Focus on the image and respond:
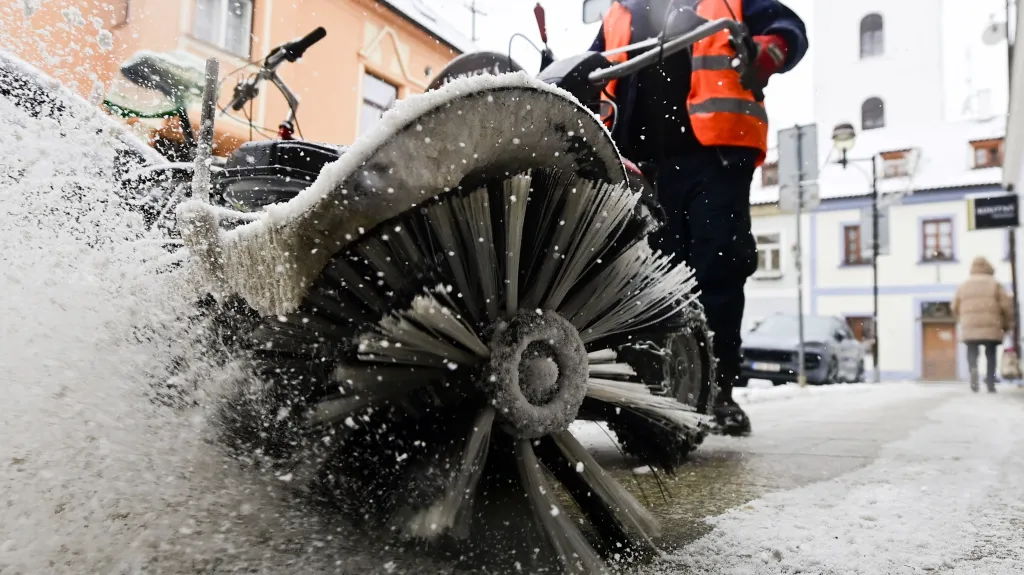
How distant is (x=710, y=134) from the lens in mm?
2600

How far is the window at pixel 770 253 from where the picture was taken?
26.8 metres

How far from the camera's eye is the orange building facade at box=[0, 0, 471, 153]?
153cm

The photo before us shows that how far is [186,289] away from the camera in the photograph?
1.12m

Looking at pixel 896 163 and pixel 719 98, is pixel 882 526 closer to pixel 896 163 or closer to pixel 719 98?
pixel 719 98

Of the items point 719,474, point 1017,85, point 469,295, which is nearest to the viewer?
point 469,295

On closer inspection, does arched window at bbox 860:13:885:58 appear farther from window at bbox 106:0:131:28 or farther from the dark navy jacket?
window at bbox 106:0:131:28

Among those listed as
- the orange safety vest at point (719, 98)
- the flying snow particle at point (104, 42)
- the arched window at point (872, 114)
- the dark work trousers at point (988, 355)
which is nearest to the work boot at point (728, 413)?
the orange safety vest at point (719, 98)

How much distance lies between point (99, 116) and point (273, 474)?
2.38 ft

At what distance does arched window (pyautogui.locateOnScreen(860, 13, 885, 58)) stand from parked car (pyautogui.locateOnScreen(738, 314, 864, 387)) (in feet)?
60.4

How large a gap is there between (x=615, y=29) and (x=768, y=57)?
1.94ft

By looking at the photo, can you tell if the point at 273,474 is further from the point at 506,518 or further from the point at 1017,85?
the point at 1017,85

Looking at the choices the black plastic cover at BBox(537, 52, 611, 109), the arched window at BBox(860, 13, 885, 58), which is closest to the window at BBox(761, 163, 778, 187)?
the arched window at BBox(860, 13, 885, 58)


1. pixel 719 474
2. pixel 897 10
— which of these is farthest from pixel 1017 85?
pixel 897 10

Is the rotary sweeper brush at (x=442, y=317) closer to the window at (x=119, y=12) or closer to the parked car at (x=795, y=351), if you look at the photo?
the window at (x=119, y=12)
